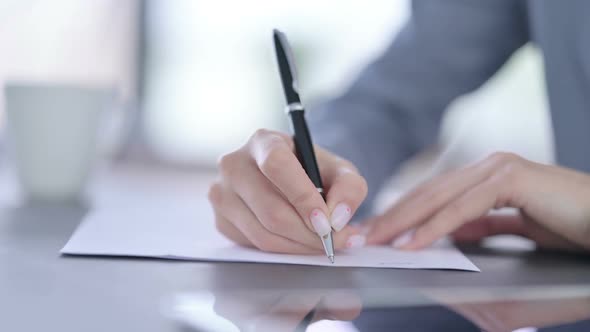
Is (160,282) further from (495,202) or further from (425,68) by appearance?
(425,68)

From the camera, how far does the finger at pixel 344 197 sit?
48 cm

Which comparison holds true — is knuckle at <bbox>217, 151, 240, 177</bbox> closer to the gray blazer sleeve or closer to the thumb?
the thumb

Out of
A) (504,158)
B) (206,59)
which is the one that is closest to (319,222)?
(504,158)

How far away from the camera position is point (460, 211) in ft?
1.91

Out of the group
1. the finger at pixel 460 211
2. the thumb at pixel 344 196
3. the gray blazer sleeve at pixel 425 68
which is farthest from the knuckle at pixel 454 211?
the gray blazer sleeve at pixel 425 68

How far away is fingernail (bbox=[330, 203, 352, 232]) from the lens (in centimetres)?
47

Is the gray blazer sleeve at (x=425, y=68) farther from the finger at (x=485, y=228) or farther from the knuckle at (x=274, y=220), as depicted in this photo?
the knuckle at (x=274, y=220)

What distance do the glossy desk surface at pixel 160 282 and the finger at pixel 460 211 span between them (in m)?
0.04

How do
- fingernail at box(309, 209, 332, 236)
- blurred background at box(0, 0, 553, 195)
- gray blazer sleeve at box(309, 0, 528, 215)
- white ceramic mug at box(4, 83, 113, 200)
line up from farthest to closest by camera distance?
1. blurred background at box(0, 0, 553, 195)
2. gray blazer sleeve at box(309, 0, 528, 215)
3. white ceramic mug at box(4, 83, 113, 200)
4. fingernail at box(309, 209, 332, 236)

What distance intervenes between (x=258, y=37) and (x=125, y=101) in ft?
3.01

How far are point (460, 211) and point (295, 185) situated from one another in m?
0.19

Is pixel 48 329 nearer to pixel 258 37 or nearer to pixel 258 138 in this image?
pixel 258 138

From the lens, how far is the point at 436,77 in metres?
1.06

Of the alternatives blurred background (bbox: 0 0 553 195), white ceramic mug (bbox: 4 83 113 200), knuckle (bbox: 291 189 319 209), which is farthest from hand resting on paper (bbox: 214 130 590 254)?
blurred background (bbox: 0 0 553 195)
